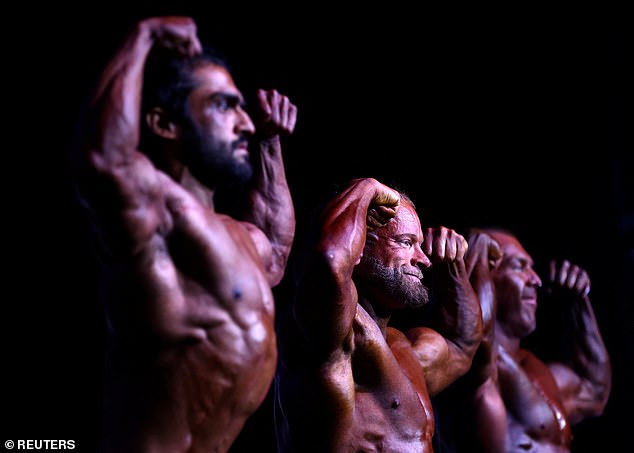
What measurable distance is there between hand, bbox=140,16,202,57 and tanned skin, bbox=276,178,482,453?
2.10ft

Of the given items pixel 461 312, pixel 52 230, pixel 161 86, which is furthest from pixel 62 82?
pixel 461 312

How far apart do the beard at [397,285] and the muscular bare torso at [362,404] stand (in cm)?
13

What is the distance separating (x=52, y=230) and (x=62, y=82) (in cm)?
47

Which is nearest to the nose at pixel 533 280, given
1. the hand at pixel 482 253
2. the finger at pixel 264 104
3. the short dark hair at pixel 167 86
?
the hand at pixel 482 253

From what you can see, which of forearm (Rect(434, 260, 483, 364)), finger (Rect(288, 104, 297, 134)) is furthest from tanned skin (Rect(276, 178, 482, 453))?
finger (Rect(288, 104, 297, 134))

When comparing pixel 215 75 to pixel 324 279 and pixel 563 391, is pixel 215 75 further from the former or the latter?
pixel 563 391

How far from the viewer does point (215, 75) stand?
1.91 m

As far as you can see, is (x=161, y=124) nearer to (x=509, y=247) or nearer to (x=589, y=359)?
(x=509, y=247)

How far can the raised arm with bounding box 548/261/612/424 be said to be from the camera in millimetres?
3729

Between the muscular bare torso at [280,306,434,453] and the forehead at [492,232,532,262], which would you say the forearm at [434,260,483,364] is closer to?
the muscular bare torso at [280,306,434,453]

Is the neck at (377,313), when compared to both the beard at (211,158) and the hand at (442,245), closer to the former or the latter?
the hand at (442,245)

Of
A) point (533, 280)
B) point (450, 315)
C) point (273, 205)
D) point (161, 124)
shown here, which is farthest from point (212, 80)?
point (533, 280)

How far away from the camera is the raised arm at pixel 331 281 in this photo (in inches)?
82.0

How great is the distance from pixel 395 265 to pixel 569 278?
5.06 feet
